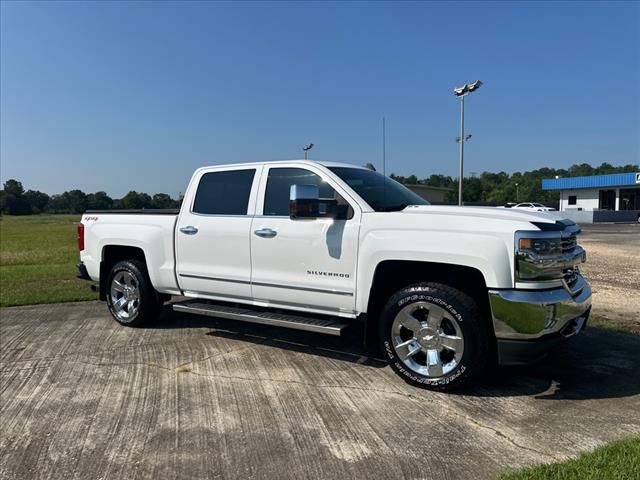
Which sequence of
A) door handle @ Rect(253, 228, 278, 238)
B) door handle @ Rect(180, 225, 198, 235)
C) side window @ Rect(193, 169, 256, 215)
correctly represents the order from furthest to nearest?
door handle @ Rect(180, 225, 198, 235) → side window @ Rect(193, 169, 256, 215) → door handle @ Rect(253, 228, 278, 238)

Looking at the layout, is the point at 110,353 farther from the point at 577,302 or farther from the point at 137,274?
the point at 577,302

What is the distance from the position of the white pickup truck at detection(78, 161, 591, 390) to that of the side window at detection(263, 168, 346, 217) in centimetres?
1

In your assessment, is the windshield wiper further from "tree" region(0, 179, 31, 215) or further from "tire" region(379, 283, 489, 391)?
"tree" region(0, 179, 31, 215)

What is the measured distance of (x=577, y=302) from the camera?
412cm

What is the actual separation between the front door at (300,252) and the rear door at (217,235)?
17 centimetres

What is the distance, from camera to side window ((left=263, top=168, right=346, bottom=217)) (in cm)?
517

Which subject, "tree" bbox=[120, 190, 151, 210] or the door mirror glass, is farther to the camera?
"tree" bbox=[120, 190, 151, 210]

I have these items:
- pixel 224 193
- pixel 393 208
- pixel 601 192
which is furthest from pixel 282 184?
pixel 601 192

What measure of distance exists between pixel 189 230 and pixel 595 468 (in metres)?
4.41

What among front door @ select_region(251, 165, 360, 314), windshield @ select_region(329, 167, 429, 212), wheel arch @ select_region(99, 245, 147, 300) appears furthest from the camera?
wheel arch @ select_region(99, 245, 147, 300)

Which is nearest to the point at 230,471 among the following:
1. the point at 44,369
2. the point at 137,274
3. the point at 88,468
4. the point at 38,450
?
the point at 88,468

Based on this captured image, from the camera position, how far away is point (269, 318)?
16.7 feet

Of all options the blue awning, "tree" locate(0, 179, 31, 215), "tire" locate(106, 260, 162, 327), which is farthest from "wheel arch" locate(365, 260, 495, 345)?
"tree" locate(0, 179, 31, 215)

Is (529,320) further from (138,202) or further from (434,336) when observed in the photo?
(138,202)
